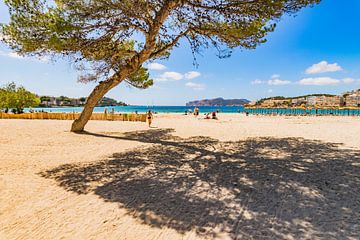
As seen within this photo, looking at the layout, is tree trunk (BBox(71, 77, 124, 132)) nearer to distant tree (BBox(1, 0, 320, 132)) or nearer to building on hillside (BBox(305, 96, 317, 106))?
distant tree (BBox(1, 0, 320, 132))

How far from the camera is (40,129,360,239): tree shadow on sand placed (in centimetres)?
365

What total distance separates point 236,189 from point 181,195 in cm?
127

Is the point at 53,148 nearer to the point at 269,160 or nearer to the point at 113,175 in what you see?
the point at 113,175

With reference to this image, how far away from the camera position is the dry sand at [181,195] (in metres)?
3.56

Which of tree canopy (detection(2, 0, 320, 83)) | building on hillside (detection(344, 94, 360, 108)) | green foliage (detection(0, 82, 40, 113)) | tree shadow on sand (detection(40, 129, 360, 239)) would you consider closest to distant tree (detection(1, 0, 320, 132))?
tree canopy (detection(2, 0, 320, 83))

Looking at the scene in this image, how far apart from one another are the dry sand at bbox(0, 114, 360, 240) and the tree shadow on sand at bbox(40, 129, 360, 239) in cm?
2

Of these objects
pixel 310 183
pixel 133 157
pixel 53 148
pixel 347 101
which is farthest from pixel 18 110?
pixel 347 101

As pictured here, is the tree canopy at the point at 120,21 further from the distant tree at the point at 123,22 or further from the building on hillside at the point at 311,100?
the building on hillside at the point at 311,100

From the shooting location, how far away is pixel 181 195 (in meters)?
4.91

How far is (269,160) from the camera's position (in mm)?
7828

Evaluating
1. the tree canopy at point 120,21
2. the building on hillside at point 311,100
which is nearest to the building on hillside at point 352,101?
the building on hillside at point 311,100

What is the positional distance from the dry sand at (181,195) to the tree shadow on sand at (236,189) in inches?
0.7

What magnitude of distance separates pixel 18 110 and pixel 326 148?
48983 millimetres

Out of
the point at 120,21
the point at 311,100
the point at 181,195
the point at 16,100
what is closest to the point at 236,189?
the point at 181,195
